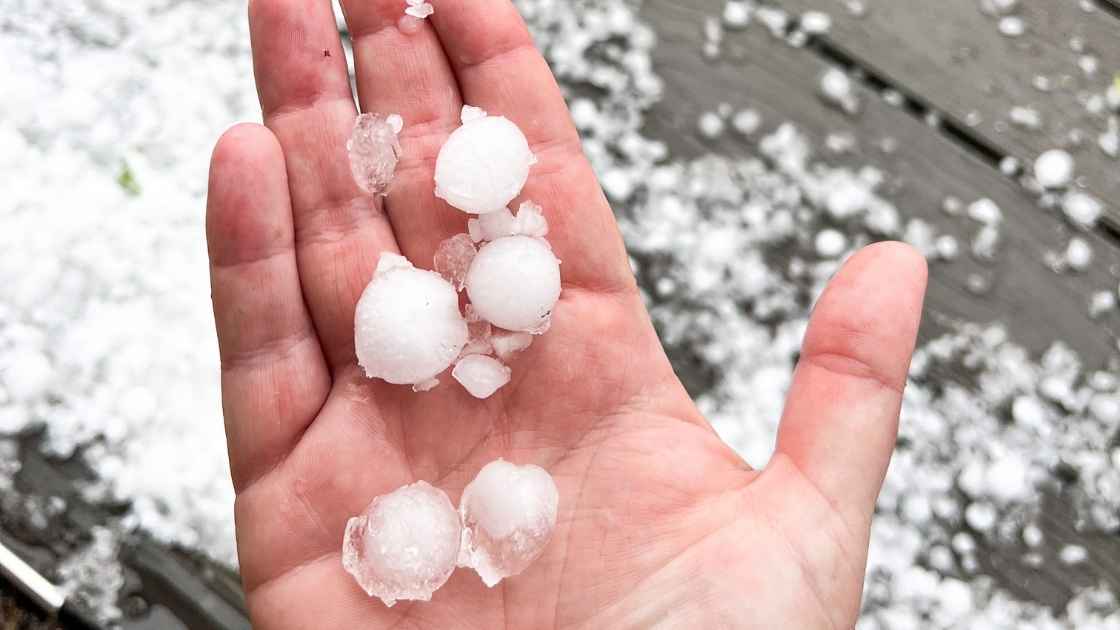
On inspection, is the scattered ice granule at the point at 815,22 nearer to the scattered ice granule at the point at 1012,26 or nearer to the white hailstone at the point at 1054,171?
the scattered ice granule at the point at 1012,26

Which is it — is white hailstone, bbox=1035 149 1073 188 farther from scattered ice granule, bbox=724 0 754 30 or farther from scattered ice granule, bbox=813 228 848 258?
scattered ice granule, bbox=724 0 754 30

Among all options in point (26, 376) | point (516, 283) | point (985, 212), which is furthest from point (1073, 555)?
point (26, 376)

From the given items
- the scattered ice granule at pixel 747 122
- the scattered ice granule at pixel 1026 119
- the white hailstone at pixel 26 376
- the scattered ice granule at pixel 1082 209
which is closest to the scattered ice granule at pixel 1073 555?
the scattered ice granule at pixel 1082 209

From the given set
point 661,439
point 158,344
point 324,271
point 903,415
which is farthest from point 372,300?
point 903,415

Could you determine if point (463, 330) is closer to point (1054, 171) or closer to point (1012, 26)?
point (1054, 171)

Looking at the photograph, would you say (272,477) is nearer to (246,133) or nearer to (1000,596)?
(246,133)

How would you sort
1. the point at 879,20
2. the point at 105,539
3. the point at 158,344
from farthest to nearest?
1. the point at 879,20
2. the point at 158,344
3. the point at 105,539
